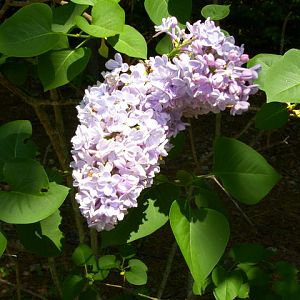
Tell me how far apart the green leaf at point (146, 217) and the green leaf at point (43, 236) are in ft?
0.39

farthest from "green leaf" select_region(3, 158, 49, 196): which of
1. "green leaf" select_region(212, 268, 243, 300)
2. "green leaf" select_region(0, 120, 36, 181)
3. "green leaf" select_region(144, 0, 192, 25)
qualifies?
"green leaf" select_region(212, 268, 243, 300)

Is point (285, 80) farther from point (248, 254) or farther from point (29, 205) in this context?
point (248, 254)

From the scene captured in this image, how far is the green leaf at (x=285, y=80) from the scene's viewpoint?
0.95m

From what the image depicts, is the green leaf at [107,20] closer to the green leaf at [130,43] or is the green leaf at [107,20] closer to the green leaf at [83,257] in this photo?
the green leaf at [130,43]

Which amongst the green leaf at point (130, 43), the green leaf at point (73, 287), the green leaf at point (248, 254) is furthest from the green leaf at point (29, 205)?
the green leaf at point (248, 254)

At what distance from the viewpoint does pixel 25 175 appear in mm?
1003

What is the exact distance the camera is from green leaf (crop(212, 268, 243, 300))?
4.57ft

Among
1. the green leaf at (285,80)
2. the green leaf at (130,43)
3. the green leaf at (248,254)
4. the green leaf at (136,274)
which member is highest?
the green leaf at (285,80)

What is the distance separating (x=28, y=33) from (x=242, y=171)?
1.39 ft

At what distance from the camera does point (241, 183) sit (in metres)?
1.06

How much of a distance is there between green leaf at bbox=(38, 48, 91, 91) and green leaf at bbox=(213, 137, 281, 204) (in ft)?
0.88

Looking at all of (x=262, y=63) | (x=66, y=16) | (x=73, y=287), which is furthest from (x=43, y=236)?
(x=262, y=63)

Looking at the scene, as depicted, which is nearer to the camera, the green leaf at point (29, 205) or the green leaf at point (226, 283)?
the green leaf at point (29, 205)

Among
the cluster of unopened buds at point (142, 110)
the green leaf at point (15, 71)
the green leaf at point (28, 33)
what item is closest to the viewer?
the cluster of unopened buds at point (142, 110)
